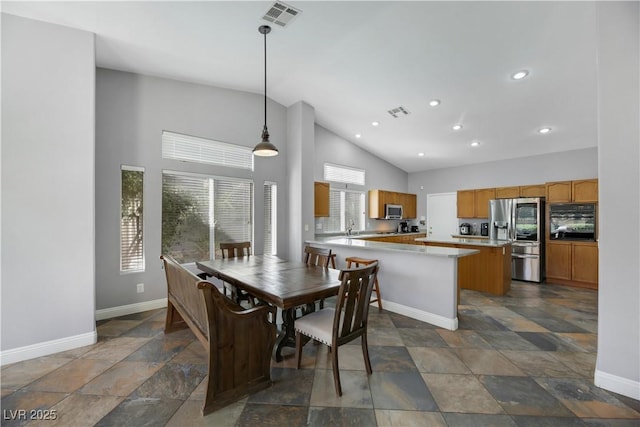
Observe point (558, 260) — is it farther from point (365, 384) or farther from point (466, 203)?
point (365, 384)

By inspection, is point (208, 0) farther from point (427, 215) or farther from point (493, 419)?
point (427, 215)

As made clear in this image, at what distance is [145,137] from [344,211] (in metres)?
4.13

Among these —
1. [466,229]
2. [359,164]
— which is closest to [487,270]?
[466,229]

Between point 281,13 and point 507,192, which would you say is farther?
point 507,192

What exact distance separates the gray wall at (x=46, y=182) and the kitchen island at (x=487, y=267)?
516cm

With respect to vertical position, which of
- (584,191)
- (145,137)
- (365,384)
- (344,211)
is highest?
(145,137)

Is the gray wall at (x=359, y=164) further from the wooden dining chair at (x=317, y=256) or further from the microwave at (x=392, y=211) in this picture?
the wooden dining chair at (x=317, y=256)

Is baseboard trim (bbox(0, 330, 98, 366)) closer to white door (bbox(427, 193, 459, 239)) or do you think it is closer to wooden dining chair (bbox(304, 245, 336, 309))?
wooden dining chair (bbox(304, 245, 336, 309))

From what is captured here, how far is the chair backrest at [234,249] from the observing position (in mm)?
3783

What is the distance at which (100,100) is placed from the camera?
327 centimetres

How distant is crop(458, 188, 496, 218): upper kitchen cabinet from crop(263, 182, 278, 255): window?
4.67 m

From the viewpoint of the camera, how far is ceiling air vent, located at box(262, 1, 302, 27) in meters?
2.52

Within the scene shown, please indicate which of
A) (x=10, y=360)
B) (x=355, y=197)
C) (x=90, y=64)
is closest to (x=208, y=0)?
(x=90, y=64)

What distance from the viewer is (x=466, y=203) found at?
6.43 meters
